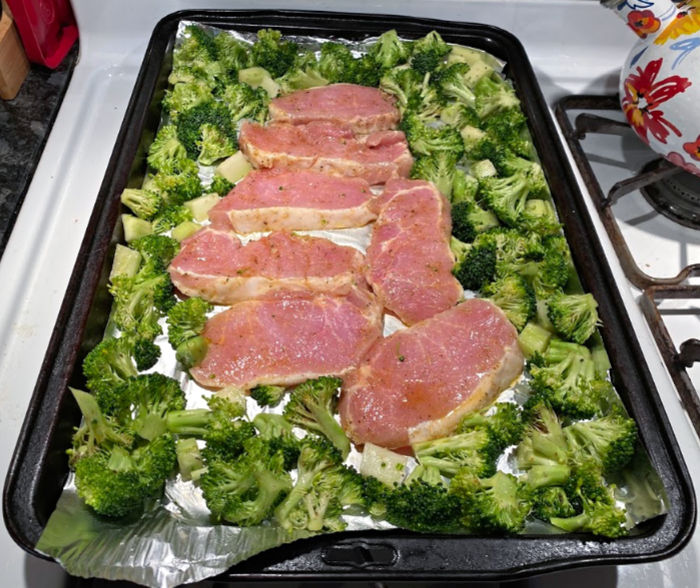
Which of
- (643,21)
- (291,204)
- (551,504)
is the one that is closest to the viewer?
(551,504)

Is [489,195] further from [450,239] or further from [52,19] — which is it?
[52,19]

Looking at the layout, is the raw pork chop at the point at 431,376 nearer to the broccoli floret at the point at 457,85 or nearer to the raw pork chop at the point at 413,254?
the raw pork chop at the point at 413,254

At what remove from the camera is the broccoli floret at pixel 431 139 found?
2.84 meters

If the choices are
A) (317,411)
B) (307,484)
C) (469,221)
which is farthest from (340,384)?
(469,221)

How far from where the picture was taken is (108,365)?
206cm

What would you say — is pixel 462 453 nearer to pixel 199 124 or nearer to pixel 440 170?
pixel 440 170

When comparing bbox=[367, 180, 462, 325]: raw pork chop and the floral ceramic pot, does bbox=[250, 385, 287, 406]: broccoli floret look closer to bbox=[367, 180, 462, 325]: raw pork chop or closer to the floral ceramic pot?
bbox=[367, 180, 462, 325]: raw pork chop

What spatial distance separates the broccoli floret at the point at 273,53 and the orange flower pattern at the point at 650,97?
5.05 feet

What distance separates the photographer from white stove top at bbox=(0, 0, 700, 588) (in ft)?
6.60

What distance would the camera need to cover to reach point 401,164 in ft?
9.14

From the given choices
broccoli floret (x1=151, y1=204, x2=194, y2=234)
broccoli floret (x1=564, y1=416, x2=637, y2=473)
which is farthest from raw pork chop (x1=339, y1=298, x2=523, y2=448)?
broccoli floret (x1=151, y1=204, x2=194, y2=234)

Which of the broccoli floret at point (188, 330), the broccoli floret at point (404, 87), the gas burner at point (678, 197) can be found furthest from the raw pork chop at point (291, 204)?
the gas burner at point (678, 197)

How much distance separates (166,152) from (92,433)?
1268 mm

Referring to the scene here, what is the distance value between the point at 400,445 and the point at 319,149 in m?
1.38
